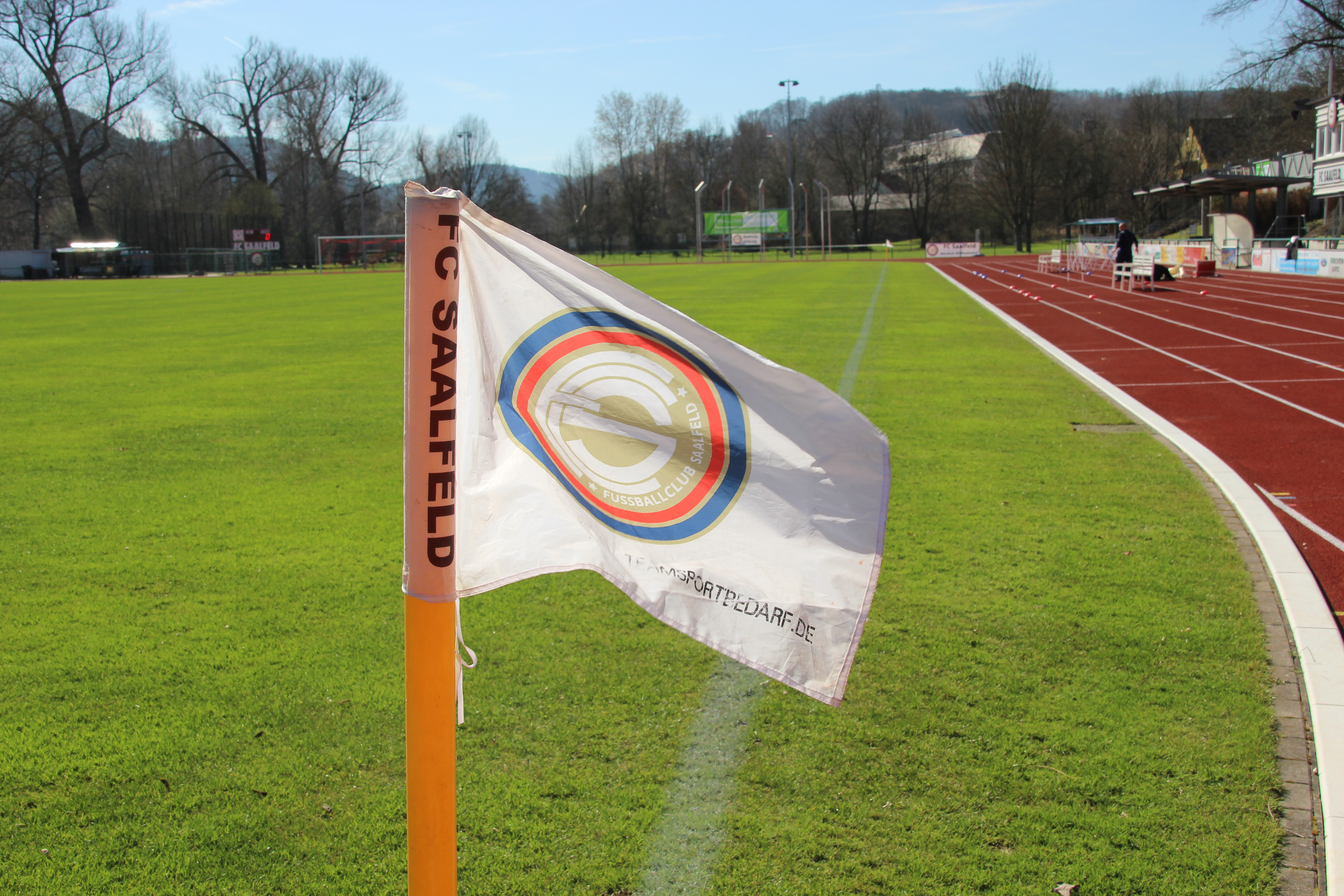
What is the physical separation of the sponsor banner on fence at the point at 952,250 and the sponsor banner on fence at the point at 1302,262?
31.6 m

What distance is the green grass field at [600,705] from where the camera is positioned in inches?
125

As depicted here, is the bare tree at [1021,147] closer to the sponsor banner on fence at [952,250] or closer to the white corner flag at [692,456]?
the sponsor banner on fence at [952,250]

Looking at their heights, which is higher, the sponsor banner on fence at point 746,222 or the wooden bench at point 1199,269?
the sponsor banner on fence at point 746,222

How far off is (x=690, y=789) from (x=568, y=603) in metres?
1.97

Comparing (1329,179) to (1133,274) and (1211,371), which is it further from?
(1211,371)

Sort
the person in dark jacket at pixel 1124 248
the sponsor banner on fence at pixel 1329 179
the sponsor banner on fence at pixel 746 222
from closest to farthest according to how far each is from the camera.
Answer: the person in dark jacket at pixel 1124 248 < the sponsor banner on fence at pixel 1329 179 < the sponsor banner on fence at pixel 746 222

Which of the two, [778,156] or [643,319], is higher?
[778,156]

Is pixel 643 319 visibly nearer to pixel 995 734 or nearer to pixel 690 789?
pixel 690 789

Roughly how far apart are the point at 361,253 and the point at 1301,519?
6776 cm

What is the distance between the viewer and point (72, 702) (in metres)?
4.23

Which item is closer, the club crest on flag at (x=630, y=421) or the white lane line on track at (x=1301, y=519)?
the club crest on flag at (x=630, y=421)

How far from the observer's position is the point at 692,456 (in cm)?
237

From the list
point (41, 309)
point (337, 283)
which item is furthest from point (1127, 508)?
point (337, 283)

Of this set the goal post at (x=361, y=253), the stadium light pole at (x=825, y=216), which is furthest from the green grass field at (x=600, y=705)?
the stadium light pole at (x=825, y=216)
